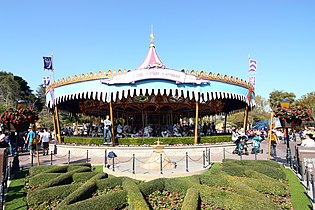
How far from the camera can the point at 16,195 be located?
8320 mm

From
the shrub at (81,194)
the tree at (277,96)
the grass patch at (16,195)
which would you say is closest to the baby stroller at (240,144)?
the shrub at (81,194)

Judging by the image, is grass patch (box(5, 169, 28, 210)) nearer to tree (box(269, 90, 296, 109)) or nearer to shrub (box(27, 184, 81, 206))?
shrub (box(27, 184, 81, 206))

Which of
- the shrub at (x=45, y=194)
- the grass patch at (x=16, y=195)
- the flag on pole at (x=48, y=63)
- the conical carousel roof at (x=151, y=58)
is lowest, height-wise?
the grass patch at (x=16, y=195)

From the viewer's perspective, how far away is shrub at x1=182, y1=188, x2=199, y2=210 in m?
5.70

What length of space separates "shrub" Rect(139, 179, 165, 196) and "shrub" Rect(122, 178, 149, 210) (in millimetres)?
241

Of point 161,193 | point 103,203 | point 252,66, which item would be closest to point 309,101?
point 252,66

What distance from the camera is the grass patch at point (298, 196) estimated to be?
7.20 m

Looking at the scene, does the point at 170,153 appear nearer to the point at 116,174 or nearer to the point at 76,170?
the point at 116,174

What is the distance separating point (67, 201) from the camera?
5.85 meters

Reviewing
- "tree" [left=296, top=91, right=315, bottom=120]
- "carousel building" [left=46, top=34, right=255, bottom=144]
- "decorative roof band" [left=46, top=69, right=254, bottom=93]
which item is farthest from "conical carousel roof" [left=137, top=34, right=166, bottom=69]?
"tree" [left=296, top=91, right=315, bottom=120]

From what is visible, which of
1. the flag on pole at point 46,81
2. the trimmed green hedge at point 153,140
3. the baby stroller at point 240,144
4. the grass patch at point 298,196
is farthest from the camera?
the flag on pole at point 46,81

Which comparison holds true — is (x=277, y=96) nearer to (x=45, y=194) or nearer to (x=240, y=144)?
(x=240, y=144)

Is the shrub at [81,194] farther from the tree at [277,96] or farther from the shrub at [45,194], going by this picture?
the tree at [277,96]

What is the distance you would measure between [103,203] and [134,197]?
0.80 metres
